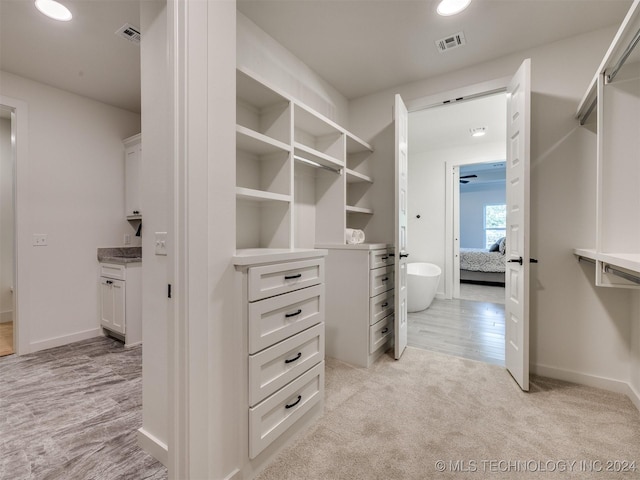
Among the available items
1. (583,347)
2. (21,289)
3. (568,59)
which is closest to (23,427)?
(21,289)

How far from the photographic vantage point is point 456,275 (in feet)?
17.3

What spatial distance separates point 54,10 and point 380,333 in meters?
3.42

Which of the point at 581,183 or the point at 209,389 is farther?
the point at 581,183

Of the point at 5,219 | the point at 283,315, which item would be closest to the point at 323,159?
the point at 283,315

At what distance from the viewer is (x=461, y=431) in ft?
5.52

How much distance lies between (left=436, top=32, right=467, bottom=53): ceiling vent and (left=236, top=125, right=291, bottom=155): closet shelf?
157 centimetres

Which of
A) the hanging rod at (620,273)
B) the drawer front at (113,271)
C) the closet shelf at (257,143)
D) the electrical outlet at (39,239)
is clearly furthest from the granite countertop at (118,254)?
the hanging rod at (620,273)

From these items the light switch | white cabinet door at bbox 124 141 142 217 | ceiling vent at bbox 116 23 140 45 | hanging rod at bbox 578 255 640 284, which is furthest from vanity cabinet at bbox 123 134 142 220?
hanging rod at bbox 578 255 640 284

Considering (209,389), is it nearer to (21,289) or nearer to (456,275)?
(21,289)

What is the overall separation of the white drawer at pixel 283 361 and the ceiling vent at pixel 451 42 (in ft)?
7.83

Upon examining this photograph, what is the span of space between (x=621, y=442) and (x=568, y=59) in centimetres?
265

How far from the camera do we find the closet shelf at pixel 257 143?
1.72 metres

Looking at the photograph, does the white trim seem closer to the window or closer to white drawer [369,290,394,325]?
white drawer [369,290,394,325]

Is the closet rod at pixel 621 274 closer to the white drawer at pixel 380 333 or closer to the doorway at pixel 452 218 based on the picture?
the doorway at pixel 452 218
